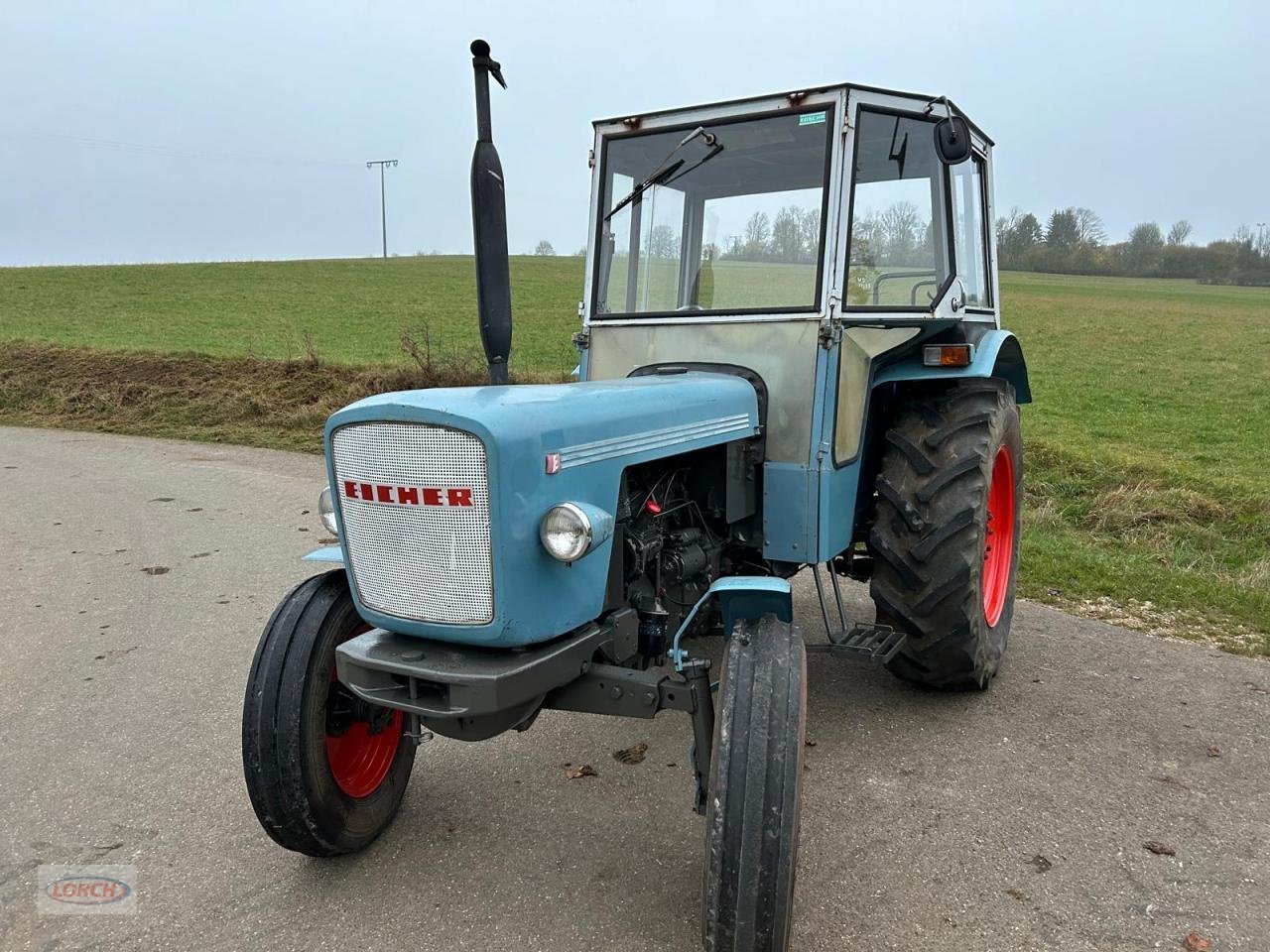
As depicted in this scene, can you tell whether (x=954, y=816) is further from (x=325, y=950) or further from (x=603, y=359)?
(x=603, y=359)

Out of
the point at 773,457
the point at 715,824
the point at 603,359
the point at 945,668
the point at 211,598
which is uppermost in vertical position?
the point at 603,359

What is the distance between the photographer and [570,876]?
8.77 feet

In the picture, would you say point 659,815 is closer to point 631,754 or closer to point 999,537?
point 631,754

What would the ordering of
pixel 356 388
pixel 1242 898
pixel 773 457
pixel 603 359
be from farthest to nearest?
1. pixel 356 388
2. pixel 603 359
3. pixel 773 457
4. pixel 1242 898

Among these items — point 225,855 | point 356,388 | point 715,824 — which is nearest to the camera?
point 715,824

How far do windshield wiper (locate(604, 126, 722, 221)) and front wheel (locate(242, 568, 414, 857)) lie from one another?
1837 mm

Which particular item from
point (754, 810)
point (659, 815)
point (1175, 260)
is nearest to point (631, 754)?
point (659, 815)

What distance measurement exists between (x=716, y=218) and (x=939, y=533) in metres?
1.53

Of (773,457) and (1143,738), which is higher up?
(773,457)

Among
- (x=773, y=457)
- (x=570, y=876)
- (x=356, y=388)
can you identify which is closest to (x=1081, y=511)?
(x=773, y=457)

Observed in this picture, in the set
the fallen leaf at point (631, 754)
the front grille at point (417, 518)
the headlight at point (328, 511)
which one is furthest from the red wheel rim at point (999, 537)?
the headlight at point (328, 511)

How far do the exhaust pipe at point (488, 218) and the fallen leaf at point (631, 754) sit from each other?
5.04 feet

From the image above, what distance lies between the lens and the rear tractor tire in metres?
3.43

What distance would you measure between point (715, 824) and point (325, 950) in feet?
3.49
